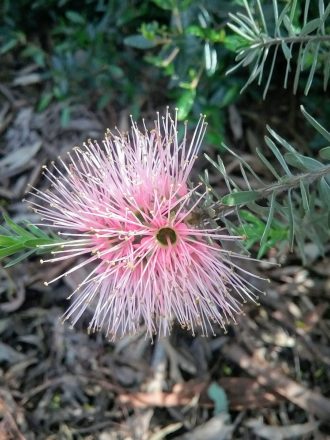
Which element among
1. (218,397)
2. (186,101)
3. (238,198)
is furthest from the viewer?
(218,397)

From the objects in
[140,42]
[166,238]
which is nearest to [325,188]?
[166,238]

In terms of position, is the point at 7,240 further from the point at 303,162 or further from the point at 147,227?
the point at 303,162

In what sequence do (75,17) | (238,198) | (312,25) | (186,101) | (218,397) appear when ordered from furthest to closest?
1. (75,17)
2. (218,397)
3. (186,101)
4. (312,25)
5. (238,198)

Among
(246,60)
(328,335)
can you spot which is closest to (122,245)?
(246,60)

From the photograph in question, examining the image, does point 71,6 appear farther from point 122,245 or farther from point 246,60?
point 122,245

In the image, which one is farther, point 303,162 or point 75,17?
point 75,17

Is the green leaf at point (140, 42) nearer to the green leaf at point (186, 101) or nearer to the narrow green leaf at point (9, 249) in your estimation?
the green leaf at point (186, 101)
